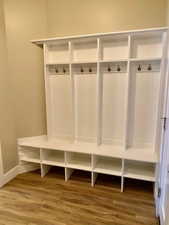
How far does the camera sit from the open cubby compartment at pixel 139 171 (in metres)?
2.43

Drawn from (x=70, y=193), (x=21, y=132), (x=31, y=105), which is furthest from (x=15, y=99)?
(x=70, y=193)

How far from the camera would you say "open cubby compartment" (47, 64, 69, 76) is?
2.83 m

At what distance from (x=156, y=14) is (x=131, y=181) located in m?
2.53

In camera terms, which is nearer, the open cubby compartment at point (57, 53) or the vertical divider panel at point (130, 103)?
the vertical divider panel at point (130, 103)

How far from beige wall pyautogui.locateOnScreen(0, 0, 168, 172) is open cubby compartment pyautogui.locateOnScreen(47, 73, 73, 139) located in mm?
212

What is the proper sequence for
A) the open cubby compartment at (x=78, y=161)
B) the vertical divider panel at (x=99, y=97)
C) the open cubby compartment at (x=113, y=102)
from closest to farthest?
the vertical divider panel at (x=99, y=97)
the open cubby compartment at (x=113, y=102)
the open cubby compartment at (x=78, y=161)

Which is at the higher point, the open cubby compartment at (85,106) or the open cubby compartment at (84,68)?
the open cubby compartment at (84,68)

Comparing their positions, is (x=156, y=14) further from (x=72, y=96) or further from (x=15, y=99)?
(x=15, y=99)

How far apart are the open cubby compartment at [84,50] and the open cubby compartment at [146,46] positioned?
583 millimetres

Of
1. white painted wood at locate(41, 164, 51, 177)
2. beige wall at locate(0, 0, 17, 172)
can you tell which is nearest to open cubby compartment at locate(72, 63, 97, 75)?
beige wall at locate(0, 0, 17, 172)

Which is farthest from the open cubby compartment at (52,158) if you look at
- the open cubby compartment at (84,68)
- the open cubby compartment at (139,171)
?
the open cubby compartment at (84,68)

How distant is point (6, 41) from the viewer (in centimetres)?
258

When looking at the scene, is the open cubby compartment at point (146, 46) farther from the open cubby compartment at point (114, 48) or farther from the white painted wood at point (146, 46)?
the open cubby compartment at point (114, 48)

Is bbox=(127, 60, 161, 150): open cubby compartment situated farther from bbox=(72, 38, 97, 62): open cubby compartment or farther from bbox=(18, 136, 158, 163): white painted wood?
bbox=(72, 38, 97, 62): open cubby compartment
